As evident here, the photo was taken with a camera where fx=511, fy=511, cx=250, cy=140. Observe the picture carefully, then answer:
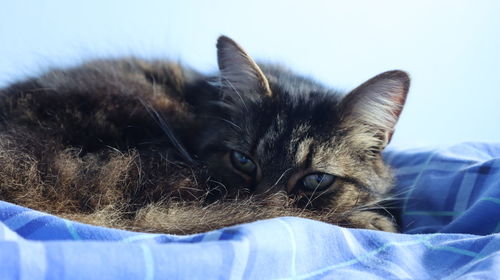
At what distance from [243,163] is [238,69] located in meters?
0.29

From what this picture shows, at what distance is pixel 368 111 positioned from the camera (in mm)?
1463

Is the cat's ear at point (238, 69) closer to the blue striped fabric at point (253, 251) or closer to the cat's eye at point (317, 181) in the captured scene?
the cat's eye at point (317, 181)

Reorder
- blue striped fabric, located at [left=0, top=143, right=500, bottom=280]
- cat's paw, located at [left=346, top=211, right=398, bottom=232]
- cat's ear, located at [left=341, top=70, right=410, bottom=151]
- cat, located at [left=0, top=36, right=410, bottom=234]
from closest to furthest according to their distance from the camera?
blue striped fabric, located at [left=0, top=143, right=500, bottom=280]
cat, located at [left=0, top=36, right=410, bottom=234]
cat's paw, located at [left=346, top=211, right=398, bottom=232]
cat's ear, located at [left=341, top=70, right=410, bottom=151]

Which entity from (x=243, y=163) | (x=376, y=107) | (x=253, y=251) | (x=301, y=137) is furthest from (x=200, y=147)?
(x=253, y=251)

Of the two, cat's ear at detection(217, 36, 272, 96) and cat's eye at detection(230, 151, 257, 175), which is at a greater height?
cat's ear at detection(217, 36, 272, 96)

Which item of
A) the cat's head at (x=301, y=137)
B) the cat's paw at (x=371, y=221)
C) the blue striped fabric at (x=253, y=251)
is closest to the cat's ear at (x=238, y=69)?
the cat's head at (x=301, y=137)

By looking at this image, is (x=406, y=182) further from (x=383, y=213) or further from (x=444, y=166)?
(x=383, y=213)

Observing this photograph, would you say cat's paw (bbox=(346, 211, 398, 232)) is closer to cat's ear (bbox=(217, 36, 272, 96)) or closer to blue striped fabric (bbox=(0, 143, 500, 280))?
blue striped fabric (bbox=(0, 143, 500, 280))

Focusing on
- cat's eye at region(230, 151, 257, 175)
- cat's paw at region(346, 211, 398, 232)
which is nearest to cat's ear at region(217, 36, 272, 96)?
cat's eye at region(230, 151, 257, 175)

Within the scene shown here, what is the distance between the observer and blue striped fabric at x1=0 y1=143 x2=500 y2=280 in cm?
67

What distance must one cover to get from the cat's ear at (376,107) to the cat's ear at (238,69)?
0.80ft

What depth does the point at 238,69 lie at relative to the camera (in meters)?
1.51

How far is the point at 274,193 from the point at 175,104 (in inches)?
21.5

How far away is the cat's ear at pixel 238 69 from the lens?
146 centimetres
